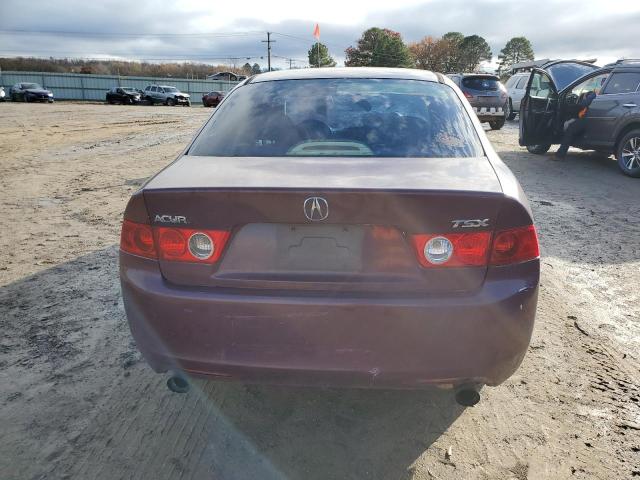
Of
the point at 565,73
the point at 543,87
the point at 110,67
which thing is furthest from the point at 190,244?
the point at 110,67

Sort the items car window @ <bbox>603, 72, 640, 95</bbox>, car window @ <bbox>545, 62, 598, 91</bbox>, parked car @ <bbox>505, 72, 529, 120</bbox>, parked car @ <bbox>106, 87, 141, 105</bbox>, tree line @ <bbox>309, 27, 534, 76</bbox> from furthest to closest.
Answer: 1. tree line @ <bbox>309, 27, 534, 76</bbox>
2. parked car @ <bbox>106, 87, 141, 105</bbox>
3. parked car @ <bbox>505, 72, 529, 120</bbox>
4. car window @ <bbox>545, 62, 598, 91</bbox>
5. car window @ <bbox>603, 72, 640, 95</bbox>

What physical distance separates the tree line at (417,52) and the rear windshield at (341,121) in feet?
261

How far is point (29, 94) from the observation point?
38.3m

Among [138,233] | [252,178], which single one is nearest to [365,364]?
[252,178]

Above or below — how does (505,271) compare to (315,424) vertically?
above

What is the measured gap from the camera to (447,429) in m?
2.46

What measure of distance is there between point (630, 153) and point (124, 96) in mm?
39142

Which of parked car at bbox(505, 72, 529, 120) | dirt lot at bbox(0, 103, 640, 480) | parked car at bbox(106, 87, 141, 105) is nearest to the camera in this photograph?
dirt lot at bbox(0, 103, 640, 480)

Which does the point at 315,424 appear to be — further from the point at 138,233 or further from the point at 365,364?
the point at 138,233

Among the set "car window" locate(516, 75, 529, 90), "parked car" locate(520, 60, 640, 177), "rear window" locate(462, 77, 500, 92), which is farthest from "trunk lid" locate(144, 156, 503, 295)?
"car window" locate(516, 75, 529, 90)

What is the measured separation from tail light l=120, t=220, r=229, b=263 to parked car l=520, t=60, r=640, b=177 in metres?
8.86

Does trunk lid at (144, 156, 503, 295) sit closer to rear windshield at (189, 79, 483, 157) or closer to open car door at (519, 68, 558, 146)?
rear windshield at (189, 79, 483, 157)

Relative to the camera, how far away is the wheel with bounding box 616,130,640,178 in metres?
8.63

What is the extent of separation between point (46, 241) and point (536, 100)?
8.87 metres
